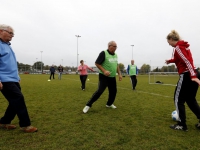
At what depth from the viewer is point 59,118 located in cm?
430

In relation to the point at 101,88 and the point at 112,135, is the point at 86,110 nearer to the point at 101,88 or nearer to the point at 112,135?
the point at 101,88

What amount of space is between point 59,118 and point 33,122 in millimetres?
605

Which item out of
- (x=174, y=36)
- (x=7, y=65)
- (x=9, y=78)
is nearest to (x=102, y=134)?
(x=9, y=78)

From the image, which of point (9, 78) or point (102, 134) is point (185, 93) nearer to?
point (102, 134)


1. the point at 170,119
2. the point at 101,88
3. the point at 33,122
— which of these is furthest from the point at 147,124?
the point at 33,122

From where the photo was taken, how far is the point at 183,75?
11.0ft

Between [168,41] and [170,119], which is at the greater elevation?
[168,41]

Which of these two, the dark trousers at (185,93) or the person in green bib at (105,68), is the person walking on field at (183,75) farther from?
the person in green bib at (105,68)

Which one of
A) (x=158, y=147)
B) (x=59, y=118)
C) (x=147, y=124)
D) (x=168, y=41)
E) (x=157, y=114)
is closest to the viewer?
(x=158, y=147)

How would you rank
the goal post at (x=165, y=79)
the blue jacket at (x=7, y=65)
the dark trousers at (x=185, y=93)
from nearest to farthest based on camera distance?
the blue jacket at (x=7, y=65) < the dark trousers at (x=185, y=93) < the goal post at (x=165, y=79)

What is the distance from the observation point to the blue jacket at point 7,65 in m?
3.11

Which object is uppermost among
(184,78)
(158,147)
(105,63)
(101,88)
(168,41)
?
(168,41)

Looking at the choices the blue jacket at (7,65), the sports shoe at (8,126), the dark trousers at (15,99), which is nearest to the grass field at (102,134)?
the sports shoe at (8,126)

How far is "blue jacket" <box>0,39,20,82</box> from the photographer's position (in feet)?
10.2
